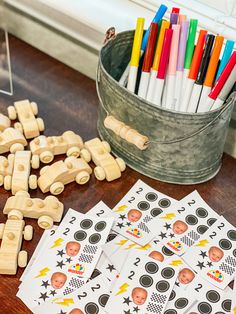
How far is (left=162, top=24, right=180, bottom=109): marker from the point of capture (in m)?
0.70

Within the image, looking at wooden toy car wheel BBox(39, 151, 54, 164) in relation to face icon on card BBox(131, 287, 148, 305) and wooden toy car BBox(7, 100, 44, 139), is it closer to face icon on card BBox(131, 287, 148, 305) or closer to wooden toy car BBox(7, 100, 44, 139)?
wooden toy car BBox(7, 100, 44, 139)

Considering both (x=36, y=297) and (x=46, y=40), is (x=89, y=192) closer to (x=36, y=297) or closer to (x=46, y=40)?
(x=36, y=297)

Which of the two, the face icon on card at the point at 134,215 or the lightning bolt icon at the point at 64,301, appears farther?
the face icon on card at the point at 134,215

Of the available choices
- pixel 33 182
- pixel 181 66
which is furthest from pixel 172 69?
pixel 33 182

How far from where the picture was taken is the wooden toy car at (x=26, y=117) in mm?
816

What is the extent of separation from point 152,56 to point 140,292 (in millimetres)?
346

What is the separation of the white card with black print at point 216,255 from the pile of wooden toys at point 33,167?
0.57 feet

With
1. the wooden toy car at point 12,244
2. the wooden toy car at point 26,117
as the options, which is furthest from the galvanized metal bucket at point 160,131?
the wooden toy car at point 12,244

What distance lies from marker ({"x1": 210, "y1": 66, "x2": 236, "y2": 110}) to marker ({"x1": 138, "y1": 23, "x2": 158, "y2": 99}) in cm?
11

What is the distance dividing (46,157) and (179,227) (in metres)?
0.24

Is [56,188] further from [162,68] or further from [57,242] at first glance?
[162,68]

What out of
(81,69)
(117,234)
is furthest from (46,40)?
(117,234)

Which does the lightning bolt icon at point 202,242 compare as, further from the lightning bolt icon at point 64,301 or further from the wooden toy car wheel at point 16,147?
the wooden toy car wheel at point 16,147

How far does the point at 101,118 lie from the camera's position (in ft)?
2.66
